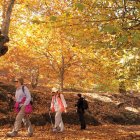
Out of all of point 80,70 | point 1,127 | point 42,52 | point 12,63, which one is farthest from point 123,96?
point 1,127

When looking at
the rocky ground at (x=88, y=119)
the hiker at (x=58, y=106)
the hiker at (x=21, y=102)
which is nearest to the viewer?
the hiker at (x=21, y=102)

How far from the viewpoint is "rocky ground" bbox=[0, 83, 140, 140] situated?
512 inches

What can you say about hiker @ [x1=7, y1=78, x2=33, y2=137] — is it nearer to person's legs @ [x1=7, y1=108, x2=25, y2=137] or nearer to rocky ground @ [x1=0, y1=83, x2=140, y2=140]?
person's legs @ [x1=7, y1=108, x2=25, y2=137]

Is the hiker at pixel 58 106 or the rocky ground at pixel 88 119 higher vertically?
the hiker at pixel 58 106

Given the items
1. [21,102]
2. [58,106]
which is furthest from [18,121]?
[58,106]

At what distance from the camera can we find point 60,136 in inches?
483

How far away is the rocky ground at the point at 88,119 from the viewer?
13.0m

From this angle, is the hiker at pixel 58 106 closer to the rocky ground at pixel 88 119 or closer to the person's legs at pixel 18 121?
the rocky ground at pixel 88 119

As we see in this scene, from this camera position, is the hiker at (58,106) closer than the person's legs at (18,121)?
No

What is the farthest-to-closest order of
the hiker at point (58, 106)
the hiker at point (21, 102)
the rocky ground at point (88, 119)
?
the hiker at point (58, 106), the rocky ground at point (88, 119), the hiker at point (21, 102)

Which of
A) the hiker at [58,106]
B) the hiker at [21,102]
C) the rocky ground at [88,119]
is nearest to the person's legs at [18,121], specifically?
the hiker at [21,102]

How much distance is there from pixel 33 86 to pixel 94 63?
13412mm

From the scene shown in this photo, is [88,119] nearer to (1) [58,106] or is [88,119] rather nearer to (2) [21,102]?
(1) [58,106]

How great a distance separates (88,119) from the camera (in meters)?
17.8
